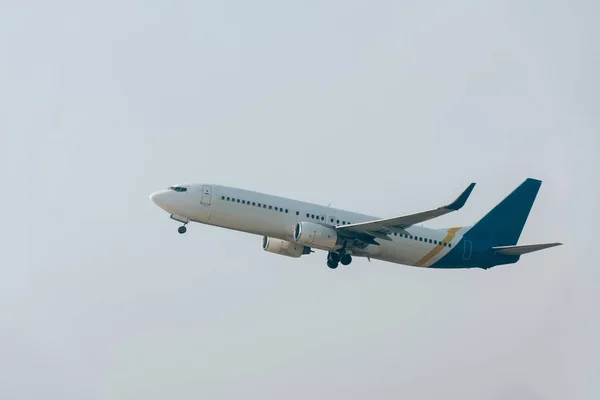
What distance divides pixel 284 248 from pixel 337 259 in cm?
456

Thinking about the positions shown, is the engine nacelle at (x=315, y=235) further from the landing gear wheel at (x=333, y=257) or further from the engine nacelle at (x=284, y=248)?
the engine nacelle at (x=284, y=248)

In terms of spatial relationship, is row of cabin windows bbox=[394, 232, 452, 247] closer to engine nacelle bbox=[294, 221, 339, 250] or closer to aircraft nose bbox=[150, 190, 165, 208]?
engine nacelle bbox=[294, 221, 339, 250]

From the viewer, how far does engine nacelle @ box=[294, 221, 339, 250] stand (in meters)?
78.4

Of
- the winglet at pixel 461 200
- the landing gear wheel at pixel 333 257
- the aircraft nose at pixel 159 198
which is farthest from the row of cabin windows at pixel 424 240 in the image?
the aircraft nose at pixel 159 198

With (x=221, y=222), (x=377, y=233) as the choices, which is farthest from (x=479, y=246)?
Answer: (x=221, y=222)

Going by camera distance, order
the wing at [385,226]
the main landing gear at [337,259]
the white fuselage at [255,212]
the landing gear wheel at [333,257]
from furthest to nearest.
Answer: the landing gear wheel at [333,257]
the main landing gear at [337,259]
the white fuselage at [255,212]
the wing at [385,226]

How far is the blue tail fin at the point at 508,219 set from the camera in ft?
287

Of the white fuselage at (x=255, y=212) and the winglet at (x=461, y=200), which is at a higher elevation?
the winglet at (x=461, y=200)

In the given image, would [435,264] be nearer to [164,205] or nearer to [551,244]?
[551,244]

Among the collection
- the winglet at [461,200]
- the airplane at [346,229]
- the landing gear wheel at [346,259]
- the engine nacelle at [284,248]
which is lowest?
the landing gear wheel at [346,259]

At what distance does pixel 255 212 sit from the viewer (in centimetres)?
7831

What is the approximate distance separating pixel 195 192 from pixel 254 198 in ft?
13.7

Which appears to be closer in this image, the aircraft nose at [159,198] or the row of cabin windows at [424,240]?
the aircraft nose at [159,198]

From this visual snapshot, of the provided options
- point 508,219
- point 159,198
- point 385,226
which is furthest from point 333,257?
point 508,219
